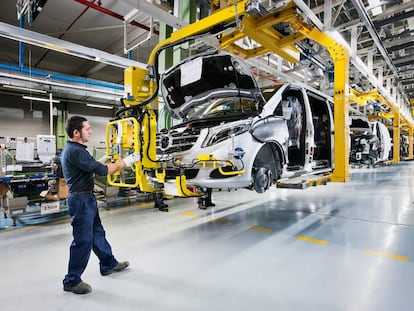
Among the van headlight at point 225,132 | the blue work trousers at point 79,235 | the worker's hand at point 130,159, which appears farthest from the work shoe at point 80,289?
the van headlight at point 225,132

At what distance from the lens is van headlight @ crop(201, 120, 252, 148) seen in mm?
2932

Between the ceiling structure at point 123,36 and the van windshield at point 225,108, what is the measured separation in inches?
59.6

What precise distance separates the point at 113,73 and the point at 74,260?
12462mm

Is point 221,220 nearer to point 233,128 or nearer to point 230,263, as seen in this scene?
point 230,263

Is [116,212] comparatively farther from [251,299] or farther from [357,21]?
[357,21]

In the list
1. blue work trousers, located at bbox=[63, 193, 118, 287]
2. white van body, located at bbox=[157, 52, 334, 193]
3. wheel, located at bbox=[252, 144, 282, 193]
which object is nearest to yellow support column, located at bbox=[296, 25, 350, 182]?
white van body, located at bbox=[157, 52, 334, 193]

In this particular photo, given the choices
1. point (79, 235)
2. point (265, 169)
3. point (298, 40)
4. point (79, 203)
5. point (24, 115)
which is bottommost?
point (79, 235)

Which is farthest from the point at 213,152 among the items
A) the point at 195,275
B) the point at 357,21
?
the point at 357,21

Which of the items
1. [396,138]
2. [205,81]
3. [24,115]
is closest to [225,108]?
[205,81]

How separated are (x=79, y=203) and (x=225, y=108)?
8.46 ft

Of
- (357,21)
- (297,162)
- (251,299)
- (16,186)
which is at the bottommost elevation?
(251,299)

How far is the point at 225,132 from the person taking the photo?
296 cm

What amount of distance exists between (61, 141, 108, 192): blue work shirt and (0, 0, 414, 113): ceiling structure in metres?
2.78

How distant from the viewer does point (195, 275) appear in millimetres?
2305
